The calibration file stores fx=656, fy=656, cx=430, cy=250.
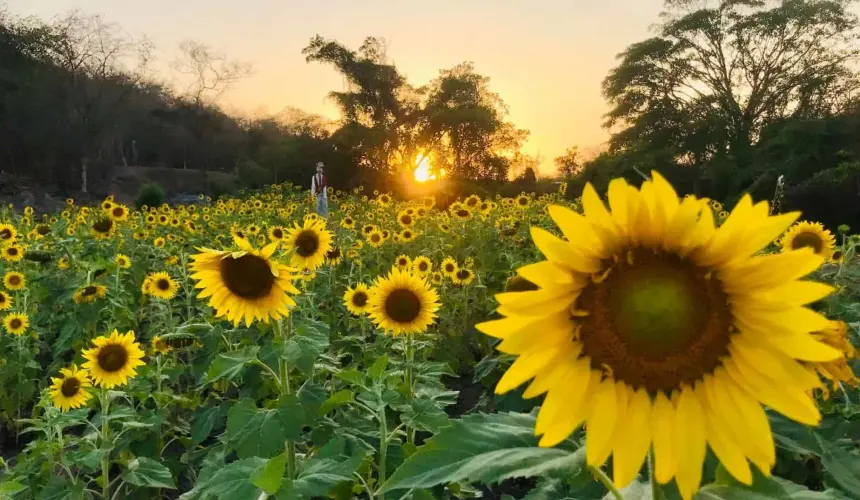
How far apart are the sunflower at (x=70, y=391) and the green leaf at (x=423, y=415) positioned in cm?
186

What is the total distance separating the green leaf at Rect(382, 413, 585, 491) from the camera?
3.08ft

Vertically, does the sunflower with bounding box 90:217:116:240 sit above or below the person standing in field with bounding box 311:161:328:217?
below

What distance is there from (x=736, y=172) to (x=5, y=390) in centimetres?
2257

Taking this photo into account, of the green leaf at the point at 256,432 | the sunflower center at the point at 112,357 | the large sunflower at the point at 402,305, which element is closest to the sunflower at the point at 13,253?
the sunflower center at the point at 112,357

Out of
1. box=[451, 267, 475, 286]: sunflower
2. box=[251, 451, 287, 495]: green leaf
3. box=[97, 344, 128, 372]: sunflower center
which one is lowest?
box=[251, 451, 287, 495]: green leaf

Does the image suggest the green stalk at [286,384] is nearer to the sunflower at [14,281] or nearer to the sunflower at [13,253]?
the sunflower at [14,281]

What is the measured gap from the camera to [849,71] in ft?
84.6

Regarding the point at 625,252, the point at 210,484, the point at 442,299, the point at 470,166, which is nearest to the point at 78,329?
the point at 442,299

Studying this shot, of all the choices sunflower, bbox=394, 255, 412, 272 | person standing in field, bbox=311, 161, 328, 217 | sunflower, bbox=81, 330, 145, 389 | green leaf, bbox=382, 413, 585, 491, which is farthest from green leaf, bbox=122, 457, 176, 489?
person standing in field, bbox=311, 161, 328, 217

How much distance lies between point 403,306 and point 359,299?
0.64m

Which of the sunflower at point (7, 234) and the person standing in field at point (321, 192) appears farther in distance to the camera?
the person standing in field at point (321, 192)

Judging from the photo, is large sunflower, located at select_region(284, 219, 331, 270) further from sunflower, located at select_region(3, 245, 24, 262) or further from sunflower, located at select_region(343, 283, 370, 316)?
sunflower, located at select_region(3, 245, 24, 262)

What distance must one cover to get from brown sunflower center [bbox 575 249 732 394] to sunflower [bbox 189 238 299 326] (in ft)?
5.51

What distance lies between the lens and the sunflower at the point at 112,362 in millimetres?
3250
